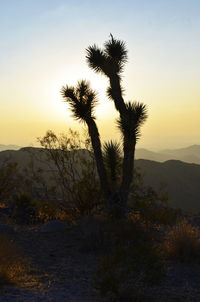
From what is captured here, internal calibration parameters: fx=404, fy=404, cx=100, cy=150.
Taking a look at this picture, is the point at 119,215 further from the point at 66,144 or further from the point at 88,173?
the point at 66,144

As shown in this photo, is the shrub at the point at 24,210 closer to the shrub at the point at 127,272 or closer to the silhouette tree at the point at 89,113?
the silhouette tree at the point at 89,113

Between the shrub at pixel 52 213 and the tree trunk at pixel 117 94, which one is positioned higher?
the tree trunk at pixel 117 94

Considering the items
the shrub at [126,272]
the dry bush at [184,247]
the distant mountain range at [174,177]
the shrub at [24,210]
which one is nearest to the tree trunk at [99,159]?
the shrub at [24,210]

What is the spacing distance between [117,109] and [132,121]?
101 cm

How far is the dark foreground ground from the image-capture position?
5515 mm

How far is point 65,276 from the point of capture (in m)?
6.82

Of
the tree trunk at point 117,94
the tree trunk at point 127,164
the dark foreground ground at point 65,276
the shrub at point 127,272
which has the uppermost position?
the tree trunk at point 117,94

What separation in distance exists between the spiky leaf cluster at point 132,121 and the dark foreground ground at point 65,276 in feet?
9.68

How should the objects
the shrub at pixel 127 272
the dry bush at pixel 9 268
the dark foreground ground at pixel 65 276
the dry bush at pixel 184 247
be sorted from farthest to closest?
the dry bush at pixel 184 247
the dry bush at pixel 9 268
the dark foreground ground at pixel 65 276
the shrub at pixel 127 272

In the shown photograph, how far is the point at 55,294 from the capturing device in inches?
217

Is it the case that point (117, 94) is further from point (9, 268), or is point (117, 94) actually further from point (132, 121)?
point (9, 268)

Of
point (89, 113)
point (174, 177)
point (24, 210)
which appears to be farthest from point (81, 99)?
point (174, 177)

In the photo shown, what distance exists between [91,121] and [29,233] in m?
3.63

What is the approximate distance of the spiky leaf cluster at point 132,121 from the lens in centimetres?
1093
